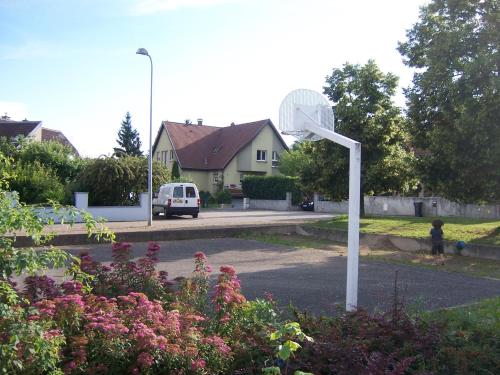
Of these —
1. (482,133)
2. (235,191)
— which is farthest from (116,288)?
(235,191)

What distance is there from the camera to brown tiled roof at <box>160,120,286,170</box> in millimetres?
56281

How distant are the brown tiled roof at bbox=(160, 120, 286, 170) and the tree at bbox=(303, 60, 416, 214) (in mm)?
28303

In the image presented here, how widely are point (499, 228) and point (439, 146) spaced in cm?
406

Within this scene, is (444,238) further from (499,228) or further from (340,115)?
(340,115)

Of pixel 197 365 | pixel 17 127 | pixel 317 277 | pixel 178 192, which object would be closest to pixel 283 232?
pixel 178 192

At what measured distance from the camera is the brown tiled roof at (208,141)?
56281 mm

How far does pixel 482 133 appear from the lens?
622 inches

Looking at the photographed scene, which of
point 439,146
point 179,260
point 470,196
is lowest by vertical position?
point 179,260

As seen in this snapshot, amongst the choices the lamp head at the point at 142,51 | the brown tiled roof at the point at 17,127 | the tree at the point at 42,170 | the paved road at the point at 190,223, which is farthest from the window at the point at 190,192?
the brown tiled roof at the point at 17,127

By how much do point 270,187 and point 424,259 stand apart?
33920 mm

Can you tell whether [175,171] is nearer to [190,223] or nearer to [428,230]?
[190,223]

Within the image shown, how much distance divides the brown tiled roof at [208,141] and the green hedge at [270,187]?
4351mm

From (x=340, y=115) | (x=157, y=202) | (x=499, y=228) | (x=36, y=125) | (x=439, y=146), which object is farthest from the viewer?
(x=36, y=125)

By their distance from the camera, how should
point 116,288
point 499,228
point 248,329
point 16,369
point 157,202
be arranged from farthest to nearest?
point 157,202
point 499,228
point 116,288
point 248,329
point 16,369
